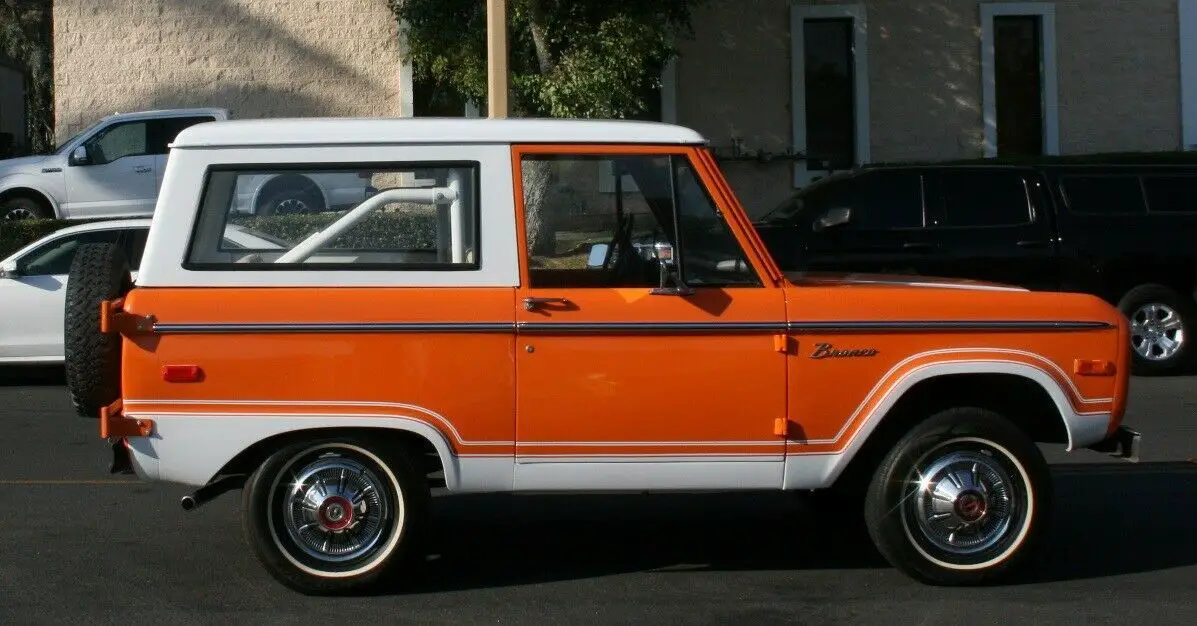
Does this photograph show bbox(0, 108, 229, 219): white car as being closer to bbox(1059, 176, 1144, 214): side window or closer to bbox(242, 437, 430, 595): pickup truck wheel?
bbox(1059, 176, 1144, 214): side window

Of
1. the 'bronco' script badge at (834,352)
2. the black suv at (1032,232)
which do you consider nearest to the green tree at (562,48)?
the black suv at (1032,232)

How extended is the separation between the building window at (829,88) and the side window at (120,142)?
9567mm

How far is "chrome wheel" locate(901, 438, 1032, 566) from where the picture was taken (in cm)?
586

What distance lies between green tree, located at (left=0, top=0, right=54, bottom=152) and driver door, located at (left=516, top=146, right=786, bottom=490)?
35.4 metres

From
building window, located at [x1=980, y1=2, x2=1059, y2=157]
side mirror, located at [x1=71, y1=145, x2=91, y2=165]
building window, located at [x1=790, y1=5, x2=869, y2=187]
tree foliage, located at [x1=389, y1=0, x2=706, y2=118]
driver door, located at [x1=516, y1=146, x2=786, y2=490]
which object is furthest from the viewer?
building window, located at [x1=980, y1=2, x2=1059, y2=157]

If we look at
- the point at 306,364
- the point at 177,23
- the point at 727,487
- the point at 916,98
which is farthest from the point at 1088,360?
the point at 177,23

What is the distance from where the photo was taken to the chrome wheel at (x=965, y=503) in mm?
5855

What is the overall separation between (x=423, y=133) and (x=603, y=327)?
1078 millimetres

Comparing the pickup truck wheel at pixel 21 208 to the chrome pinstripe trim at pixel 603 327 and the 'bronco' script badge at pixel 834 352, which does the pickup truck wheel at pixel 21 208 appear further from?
the 'bronco' script badge at pixel 834 352

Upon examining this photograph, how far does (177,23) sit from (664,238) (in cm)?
1691

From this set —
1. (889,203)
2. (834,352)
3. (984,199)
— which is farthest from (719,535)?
(984,199)

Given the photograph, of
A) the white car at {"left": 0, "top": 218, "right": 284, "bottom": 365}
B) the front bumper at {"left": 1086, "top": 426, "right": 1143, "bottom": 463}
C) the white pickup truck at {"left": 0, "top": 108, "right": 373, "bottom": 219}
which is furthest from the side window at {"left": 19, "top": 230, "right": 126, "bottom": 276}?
the front bumper at {"left": 1086, "top": 426, "right": 1143, "bottom": 463}

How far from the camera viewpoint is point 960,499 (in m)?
5.84

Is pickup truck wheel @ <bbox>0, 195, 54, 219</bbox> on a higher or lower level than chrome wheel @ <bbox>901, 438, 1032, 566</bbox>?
higher
